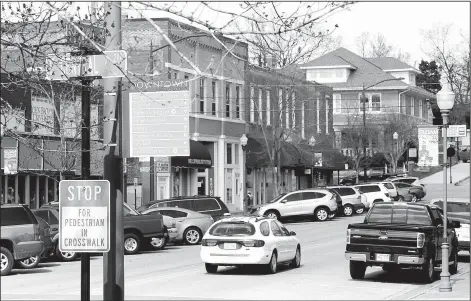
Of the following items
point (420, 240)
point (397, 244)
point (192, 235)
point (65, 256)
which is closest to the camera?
point (420, 240)

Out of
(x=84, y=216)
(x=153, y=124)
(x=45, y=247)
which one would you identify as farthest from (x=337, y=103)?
(x=84, y=216)

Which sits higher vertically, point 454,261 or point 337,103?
point 337,103

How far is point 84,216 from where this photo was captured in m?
10.1

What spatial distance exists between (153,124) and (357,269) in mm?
10459

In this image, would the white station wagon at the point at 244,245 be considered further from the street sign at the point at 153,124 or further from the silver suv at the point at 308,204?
the silver suv at the point at 308,204

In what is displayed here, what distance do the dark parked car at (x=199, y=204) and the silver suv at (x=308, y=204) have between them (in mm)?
10162

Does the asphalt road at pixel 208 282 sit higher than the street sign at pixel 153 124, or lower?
lower

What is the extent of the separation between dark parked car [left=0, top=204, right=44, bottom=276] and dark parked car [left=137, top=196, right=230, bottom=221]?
43.3 feet

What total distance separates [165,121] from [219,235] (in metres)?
9.99

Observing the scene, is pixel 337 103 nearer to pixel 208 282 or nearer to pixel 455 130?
pixel 455 130

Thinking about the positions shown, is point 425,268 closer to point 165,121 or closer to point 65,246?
point 165,121

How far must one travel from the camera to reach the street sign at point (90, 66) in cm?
1105

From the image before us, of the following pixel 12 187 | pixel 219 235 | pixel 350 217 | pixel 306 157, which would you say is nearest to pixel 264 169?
pixel 306 157

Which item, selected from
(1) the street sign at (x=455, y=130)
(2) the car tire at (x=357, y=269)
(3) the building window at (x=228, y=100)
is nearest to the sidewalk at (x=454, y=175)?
(3) the building window at (x=228, y=100)
